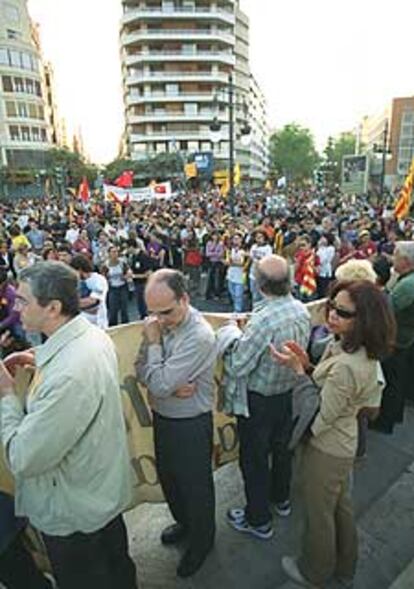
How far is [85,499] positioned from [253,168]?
309ft

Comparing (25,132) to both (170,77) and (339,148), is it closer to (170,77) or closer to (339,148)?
(170,77)

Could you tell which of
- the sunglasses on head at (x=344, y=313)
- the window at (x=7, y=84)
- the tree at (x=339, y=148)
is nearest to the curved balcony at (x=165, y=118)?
the window at (x=7, y=84)

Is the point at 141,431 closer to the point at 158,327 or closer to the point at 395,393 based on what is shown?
the point at 158,327

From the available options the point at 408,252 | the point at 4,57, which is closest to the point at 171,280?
the point at 408,252

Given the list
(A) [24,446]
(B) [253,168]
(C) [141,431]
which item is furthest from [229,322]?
(B) [253,168]

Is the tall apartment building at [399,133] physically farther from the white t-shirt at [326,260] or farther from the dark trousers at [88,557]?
the dark trousers at [88,557]

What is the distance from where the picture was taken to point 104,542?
83.7 inches

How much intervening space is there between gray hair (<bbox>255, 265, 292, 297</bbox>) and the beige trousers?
0.86 m

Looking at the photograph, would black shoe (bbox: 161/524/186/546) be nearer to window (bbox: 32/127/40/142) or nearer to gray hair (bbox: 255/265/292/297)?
gray hair (bbox: 255/265/292/297)

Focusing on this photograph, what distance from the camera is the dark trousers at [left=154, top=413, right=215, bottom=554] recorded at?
100 inches

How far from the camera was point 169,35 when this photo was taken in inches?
2482

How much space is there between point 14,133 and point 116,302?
6465cm

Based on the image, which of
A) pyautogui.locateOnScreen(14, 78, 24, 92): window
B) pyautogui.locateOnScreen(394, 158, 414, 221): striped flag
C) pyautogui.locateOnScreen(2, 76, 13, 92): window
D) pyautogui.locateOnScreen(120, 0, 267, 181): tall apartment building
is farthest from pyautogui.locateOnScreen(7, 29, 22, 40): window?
pyautogui.locateOnScreen(394, 158, 414, 221): striped flag

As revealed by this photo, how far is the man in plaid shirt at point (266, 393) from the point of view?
272cm
